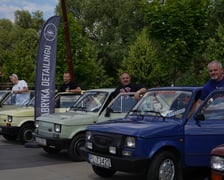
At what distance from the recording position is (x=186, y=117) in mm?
7145

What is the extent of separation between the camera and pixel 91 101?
1042 cm

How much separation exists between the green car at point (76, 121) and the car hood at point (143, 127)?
209 cm

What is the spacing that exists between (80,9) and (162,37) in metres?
29.6

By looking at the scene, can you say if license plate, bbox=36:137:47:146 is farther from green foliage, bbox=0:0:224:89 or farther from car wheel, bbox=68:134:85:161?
green foliage, bbox=0:0:224:89

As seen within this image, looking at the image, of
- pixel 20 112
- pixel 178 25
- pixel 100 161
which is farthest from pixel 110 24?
pixel 100 161

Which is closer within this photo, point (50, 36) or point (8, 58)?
point (50, 36)

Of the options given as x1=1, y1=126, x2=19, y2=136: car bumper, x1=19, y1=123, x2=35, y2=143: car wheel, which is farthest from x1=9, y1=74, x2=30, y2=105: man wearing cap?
x1=1, y1=126, x2=19, y2=136: car bumper

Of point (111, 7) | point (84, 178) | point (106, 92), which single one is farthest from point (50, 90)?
point (111, 7)

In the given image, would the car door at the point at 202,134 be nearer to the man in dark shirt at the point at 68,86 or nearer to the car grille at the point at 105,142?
the car grille at the point at 105,142

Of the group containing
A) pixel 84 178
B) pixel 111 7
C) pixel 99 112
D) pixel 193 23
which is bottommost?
pixel 84 178

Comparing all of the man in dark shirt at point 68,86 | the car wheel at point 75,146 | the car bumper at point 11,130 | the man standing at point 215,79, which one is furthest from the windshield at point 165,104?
the car bumper at point 11,130

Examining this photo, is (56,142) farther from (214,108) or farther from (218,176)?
(218,176)

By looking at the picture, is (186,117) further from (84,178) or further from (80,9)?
(80,9)

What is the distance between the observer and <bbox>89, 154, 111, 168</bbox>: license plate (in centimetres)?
685
